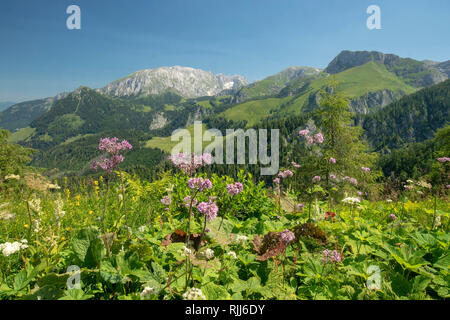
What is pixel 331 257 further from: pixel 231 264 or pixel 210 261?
pixel 210 261

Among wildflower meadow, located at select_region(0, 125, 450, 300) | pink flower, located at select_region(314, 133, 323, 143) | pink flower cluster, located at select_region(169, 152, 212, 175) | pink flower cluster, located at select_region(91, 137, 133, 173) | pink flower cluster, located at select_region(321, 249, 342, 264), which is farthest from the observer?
pink flower, located at select_region(314, 133, 323, 143)

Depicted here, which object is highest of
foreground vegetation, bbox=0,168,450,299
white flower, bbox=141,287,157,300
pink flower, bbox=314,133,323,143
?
pink flower, bbox=314,133,323,143

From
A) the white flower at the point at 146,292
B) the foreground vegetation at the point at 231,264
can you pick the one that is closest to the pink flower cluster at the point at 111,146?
the foreground vegetation at the point at 231,264

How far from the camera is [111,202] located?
6.92 m

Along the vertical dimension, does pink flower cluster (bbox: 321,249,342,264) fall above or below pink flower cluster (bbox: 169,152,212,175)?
below

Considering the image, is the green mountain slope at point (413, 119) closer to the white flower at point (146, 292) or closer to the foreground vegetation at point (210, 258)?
the foreground vegetation at point (210, 258)

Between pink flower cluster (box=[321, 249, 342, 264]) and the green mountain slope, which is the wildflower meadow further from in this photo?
the green mountain slope

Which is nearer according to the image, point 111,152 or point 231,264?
point 231,264

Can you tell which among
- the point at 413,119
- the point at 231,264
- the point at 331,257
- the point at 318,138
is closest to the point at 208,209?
the point at 231,264

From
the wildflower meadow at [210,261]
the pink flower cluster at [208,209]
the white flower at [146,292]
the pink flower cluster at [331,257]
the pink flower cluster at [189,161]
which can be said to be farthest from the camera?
the pink flower cluster at [189,161]

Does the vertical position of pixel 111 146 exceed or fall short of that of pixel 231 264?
it exceeds it

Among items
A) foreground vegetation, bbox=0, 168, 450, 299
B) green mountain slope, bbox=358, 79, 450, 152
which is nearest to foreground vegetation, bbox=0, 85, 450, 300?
foreground vegetation, bbox=0, 168, 450, 299
